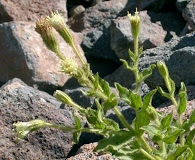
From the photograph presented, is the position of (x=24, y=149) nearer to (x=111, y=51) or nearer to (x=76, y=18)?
(x=111, y=51)

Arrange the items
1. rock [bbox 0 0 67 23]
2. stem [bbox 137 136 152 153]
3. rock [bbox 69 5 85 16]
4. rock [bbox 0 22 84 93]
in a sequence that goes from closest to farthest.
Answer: stem [bbox 137 136 152 153] < rock [bbox 0 22 84 93] < rock [bbox 0 0 67 23] < rock [bbox 69 5 85 16]

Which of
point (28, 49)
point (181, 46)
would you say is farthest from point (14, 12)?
point (181, 46)

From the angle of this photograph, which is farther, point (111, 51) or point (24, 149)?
point (111, 51)

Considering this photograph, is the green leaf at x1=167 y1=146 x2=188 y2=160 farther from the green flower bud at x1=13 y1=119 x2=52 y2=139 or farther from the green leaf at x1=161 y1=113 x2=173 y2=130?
the green flower bud at x1=13 y1=119 x2=52 y2=139

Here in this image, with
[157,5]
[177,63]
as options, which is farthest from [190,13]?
[177,63]

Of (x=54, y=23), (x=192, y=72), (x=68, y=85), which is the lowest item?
(x=68, y=85)

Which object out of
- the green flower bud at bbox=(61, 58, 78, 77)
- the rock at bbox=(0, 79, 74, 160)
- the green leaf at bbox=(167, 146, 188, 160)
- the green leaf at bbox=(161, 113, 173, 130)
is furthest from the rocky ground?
the green flower bud at bbox=(61, 58, 78, 77)

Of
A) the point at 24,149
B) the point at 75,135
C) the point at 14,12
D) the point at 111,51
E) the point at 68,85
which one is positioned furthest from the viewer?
→ the point at 14,12
